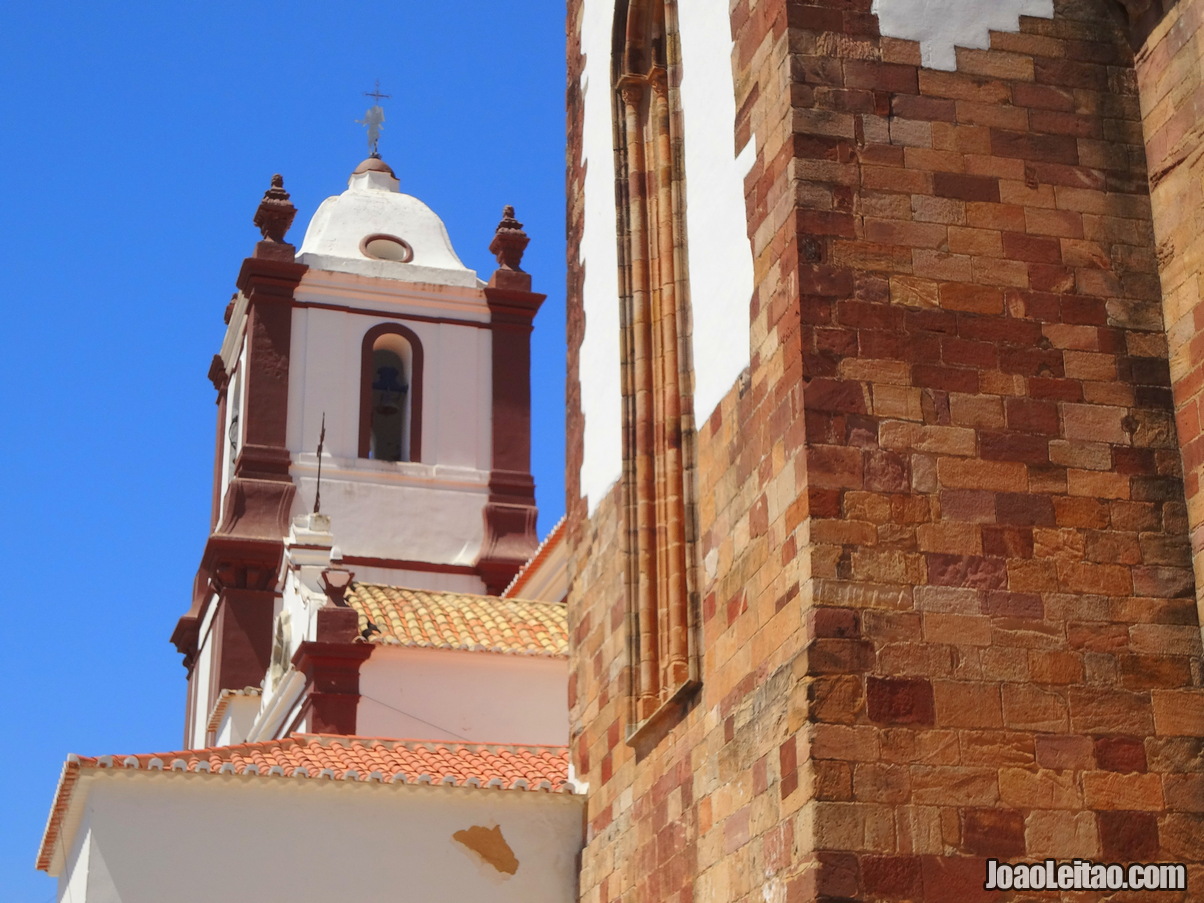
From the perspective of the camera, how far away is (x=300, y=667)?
15.3m

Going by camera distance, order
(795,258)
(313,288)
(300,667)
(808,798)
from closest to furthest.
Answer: (808,798), (795,258), (300,667), (313,288)

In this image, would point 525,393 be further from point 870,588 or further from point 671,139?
point 870,588

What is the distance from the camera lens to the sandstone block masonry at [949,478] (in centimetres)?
757

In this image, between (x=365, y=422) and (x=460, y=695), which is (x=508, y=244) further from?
(x=460, y=695)

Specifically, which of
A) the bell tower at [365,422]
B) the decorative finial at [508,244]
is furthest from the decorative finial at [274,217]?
the decorative finial at [508,244]

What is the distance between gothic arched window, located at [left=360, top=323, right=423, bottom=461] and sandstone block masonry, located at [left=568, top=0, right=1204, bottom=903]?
16143 mm

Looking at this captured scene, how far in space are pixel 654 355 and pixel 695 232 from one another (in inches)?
33.4

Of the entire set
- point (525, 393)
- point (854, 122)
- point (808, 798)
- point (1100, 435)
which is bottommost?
point (808, 798)

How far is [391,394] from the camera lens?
84.9ft

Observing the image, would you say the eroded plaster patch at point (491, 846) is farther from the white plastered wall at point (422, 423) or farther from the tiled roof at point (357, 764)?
the white plastered wall at point (422, 423)

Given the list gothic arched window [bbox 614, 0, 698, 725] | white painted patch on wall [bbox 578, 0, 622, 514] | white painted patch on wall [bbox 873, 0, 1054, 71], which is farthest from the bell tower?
white painted patch on wall [bbox 873, 0, 1054, 71]

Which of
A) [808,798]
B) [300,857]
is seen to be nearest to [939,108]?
[808,798]

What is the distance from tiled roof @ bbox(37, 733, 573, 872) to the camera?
10750 millimetres

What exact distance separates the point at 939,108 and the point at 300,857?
546 cm
